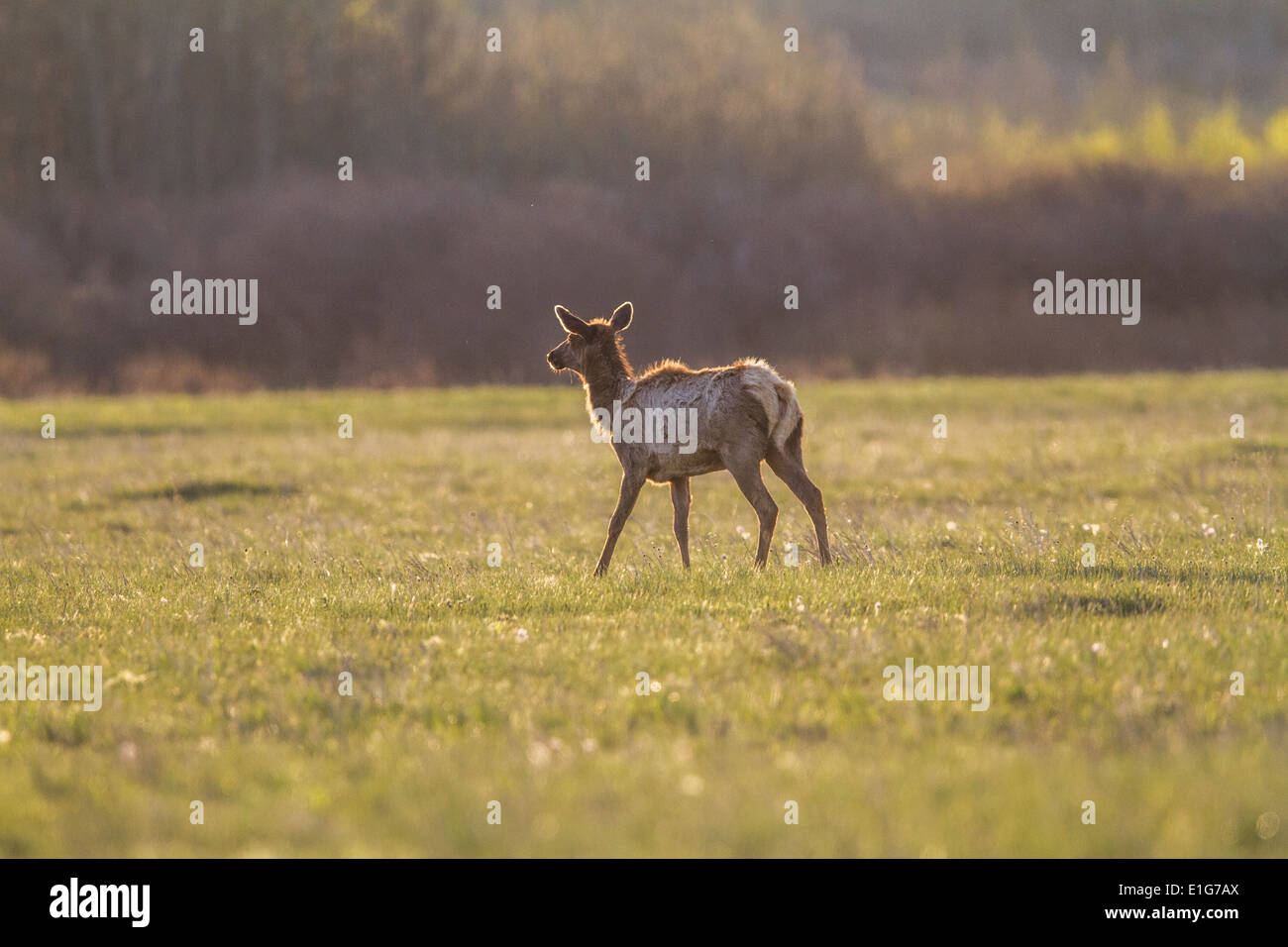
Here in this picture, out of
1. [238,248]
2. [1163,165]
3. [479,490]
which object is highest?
[1163,165]

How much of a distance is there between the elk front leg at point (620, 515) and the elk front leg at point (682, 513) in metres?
0.38

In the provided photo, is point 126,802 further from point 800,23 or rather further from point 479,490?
point 800,23

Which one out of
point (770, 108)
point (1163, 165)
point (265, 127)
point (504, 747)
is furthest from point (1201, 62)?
point (504, 747)

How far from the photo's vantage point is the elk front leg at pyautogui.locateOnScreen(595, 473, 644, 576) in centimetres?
1052

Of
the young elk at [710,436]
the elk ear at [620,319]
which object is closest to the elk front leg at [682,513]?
the young elk at [710,436]

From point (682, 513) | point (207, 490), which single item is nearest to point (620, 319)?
point (682, 513)

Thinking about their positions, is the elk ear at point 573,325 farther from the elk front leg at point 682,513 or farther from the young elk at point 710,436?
the elk front leg at point 682,513

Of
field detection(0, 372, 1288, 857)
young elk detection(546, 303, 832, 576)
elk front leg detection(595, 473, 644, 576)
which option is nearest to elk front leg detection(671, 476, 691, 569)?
young elk detection(546, 303, 832, 576)

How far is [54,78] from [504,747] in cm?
5399

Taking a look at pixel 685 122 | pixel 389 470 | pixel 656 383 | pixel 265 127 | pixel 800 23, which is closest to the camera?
pixel 656 383

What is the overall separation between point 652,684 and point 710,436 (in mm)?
4065

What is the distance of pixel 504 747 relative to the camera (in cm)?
586

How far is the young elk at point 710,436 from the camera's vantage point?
1046 cm

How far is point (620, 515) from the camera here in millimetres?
10648
